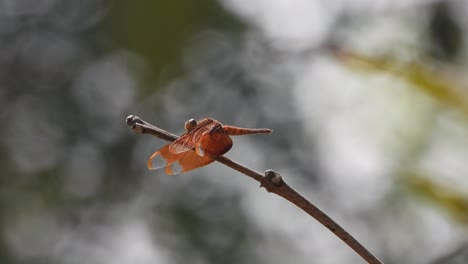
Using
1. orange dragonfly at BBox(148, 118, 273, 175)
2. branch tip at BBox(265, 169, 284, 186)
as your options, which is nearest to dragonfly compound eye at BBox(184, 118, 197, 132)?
orange dragonfly at BBox(148, 118, 273, 175)

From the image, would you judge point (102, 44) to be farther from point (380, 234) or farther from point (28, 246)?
point (380, 234)

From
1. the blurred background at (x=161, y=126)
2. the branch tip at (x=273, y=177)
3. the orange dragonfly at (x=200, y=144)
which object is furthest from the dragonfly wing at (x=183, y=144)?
the blurred background at (x=161, y=126)

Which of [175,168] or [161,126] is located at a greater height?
[161,126]

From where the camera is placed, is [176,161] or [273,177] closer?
[273,177]

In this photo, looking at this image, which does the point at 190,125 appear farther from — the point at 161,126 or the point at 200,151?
the point at 161,126

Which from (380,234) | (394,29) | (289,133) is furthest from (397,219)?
(289,133)

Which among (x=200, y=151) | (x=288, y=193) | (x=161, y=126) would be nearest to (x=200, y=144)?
(x=200, y=151)
